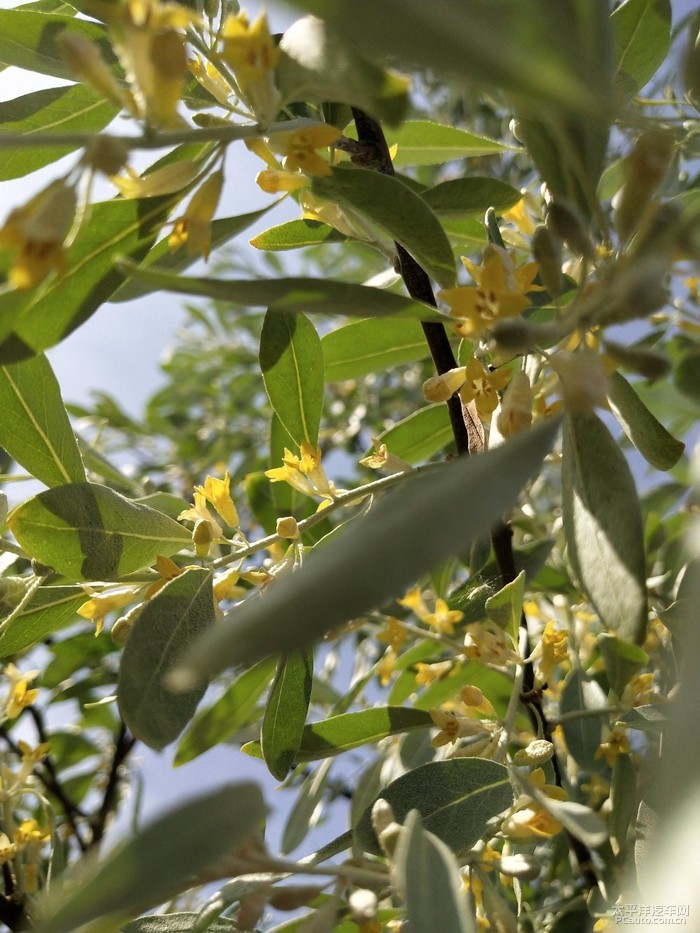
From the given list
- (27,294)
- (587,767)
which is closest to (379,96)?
(27,294)

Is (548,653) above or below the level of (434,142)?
below

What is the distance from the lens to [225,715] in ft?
3.90

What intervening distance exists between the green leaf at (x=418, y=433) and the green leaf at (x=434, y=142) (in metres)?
0.44

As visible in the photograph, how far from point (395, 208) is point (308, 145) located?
0.11m

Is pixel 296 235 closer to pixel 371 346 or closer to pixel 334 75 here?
pixel 371 346

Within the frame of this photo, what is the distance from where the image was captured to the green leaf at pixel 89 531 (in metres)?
0.97

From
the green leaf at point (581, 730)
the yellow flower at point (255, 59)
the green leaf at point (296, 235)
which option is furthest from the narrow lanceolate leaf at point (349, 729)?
the yellow flower at point (255, 59)

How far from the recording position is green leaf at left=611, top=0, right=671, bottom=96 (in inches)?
44.9

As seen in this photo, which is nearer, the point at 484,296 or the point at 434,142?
the point at 484,296

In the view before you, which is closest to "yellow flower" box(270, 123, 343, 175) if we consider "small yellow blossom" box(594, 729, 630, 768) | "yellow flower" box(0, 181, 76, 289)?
"yellow flower" box(0, 181, 76, 289)

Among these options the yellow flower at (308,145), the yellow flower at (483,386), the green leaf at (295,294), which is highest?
the yellow flower at (308,145)

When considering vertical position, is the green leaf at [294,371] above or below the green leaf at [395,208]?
below

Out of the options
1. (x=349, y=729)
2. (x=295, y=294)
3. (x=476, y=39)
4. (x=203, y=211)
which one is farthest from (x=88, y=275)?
(x=349, y=729)

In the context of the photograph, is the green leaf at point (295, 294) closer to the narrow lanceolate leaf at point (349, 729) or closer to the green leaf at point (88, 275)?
the green leaf at point (88, 275)
